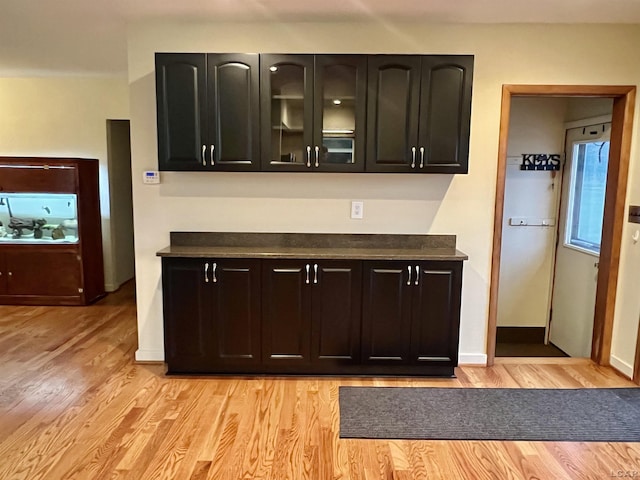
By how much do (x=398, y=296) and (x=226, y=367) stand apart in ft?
4.37

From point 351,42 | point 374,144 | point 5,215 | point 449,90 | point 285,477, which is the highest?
point 351,42

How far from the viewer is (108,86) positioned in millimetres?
5121

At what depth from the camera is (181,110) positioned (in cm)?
305

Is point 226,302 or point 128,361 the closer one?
point 226,302

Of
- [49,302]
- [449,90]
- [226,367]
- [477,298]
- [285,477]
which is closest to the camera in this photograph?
[285,477]

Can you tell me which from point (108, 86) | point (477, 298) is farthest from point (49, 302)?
point (477, 298)

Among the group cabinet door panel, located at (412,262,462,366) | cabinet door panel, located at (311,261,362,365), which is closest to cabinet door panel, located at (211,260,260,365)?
cabinet door panel, located at (311,261,362,365)

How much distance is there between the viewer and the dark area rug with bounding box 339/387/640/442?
2.54 m

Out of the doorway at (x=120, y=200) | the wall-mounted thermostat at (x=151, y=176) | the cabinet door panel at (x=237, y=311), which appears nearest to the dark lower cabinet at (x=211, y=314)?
the cabinet door panel at (x=237, y=311)

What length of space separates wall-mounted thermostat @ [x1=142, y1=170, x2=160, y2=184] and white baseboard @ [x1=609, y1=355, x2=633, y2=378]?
146 inches

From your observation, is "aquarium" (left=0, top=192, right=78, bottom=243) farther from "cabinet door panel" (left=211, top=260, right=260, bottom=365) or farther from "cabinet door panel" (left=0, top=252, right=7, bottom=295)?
"cabinet door panel" (left=211, top=260, right=260, bottom=365)

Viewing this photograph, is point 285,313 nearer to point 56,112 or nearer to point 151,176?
point 151,176

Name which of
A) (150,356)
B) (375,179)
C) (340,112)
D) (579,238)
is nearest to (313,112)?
(340,112)

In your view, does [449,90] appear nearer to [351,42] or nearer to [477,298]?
[351,42]
